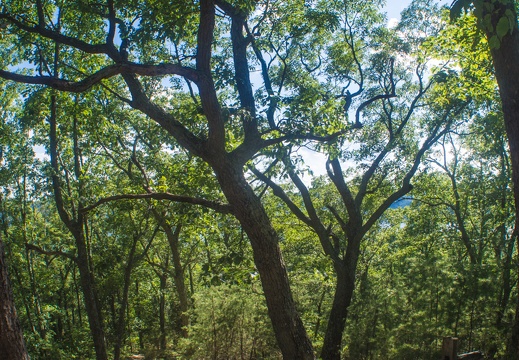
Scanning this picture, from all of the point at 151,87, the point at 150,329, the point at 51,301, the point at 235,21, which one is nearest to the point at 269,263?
the point at 235,21

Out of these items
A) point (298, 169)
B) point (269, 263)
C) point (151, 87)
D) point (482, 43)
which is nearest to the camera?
point (269, 263)

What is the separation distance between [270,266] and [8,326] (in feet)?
8.40

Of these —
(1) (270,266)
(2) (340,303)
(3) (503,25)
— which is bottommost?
(1) (270,266)

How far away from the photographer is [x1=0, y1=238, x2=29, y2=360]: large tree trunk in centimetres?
334

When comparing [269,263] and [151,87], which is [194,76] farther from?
[151,87]

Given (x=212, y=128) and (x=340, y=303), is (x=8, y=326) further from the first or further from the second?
(x=340, y=303)

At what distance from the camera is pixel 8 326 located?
337 cm

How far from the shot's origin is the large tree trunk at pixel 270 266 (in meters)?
4.77

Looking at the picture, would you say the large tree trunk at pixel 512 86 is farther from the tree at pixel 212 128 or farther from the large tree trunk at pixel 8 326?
the large tree trunk at pixel 8 326

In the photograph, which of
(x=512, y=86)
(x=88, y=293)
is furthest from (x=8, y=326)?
(x=88, y=293)

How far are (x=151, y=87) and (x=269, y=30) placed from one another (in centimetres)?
495

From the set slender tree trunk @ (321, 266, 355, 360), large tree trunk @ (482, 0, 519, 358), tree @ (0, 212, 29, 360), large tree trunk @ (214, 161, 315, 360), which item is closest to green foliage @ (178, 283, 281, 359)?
slender tree trunk @ (321, 266, 355, 360)

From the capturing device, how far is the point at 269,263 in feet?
15.9

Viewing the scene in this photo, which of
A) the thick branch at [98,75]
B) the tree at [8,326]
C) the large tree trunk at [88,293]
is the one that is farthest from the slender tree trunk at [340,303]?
the tree at [8,326]
